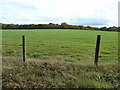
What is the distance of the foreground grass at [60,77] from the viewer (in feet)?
14.2

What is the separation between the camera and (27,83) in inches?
174

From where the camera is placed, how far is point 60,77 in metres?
4.85

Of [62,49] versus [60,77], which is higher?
[62,49]

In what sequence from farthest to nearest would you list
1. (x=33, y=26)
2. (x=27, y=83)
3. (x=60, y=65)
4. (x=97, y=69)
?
1. (x=33, y=26)
2. (x=60, y=65)
3. (x=97, y=69)
4. (x=27, y=83)

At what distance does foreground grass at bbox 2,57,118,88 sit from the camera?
14.2 feet

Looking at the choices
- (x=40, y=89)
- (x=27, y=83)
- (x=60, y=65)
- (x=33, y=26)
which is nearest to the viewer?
(x=40, y=89)

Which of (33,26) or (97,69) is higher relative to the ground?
(33,26)

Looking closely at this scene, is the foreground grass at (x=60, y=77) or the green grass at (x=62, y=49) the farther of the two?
the green grass at (x=62, y=49)

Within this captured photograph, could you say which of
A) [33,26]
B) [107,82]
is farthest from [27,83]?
[33,26]

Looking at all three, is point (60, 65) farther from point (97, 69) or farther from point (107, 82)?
point (107, 82)

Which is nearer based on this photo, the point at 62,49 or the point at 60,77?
the point at 60,77

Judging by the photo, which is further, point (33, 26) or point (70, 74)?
point (33, 26)

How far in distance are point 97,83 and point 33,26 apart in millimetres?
76407

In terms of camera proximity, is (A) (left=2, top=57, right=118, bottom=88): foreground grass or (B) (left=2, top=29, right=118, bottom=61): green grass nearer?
(A) (left=2, top=57, right=118, bottom=88): foreground grass
